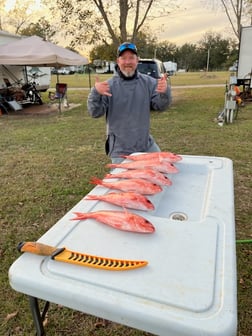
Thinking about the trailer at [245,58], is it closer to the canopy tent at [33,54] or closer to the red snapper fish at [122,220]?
the canopy tent at [33,54]

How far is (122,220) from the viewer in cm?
137

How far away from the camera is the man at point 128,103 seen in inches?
103

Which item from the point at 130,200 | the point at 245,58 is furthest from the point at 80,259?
the point at 245,58

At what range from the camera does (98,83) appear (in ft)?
8.25

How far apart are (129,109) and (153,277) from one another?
6.17 feet

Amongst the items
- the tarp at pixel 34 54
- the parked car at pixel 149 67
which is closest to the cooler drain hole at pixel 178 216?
the tarp at pixel 34 54

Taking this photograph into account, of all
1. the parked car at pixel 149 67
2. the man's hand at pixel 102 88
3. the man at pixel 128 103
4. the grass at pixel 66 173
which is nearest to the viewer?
the grass at pixel 66 173

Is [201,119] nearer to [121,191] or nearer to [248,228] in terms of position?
[248,228]

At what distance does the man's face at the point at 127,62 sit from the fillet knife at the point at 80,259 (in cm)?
186

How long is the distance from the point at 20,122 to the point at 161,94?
8416 mm

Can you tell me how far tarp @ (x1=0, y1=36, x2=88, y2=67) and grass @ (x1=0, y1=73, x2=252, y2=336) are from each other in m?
1.94

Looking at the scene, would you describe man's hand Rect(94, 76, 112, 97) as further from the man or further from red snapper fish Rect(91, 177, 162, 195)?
red snapper fish Rect(91, 177, 162, 195)

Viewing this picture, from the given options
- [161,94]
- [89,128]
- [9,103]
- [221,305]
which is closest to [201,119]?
[89,128]

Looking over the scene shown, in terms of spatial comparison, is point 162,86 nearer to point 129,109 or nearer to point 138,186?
point 129,109
